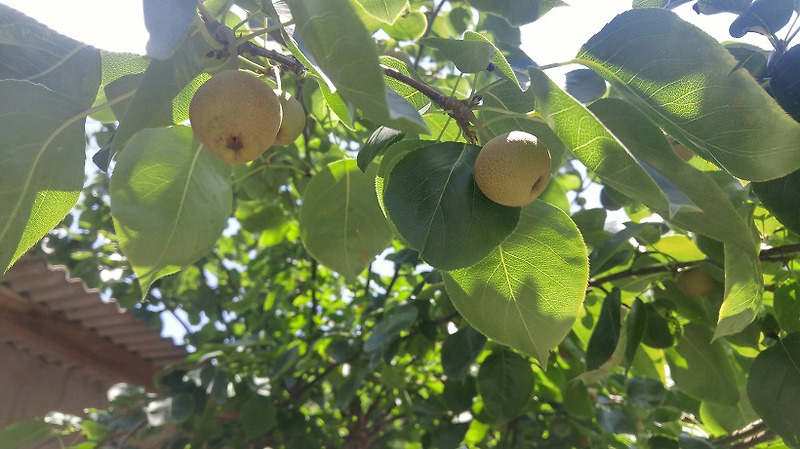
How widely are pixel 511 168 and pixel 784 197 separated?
1.43 feet

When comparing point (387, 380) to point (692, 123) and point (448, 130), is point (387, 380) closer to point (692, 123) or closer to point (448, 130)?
point (448, 130)

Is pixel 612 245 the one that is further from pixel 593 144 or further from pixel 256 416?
pixel 256 416

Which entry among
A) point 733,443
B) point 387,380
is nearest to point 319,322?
point 387,380

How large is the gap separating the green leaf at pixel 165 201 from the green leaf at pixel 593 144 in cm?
60

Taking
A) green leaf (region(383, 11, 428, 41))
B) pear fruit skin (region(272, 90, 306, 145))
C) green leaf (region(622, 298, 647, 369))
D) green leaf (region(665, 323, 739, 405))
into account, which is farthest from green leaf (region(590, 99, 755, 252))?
green leaf (region(383, 11, 428, 41))

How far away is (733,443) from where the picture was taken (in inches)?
69.6

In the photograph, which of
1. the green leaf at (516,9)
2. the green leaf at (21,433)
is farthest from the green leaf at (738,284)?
the green leaf at (21,433)

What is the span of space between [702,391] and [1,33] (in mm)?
1495

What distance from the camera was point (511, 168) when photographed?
0.79 meters

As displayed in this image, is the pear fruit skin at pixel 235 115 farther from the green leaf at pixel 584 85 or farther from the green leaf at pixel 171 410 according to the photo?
the green leaf at pixel 171 410

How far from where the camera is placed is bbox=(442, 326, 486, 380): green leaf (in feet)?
5.34

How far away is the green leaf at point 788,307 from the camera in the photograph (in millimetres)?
1233

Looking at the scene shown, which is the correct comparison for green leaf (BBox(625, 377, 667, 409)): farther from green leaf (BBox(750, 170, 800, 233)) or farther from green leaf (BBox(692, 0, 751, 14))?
green leaf (BBox(692, 0, 751, 14))

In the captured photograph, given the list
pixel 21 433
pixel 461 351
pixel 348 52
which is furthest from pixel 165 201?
pixel 21 433
